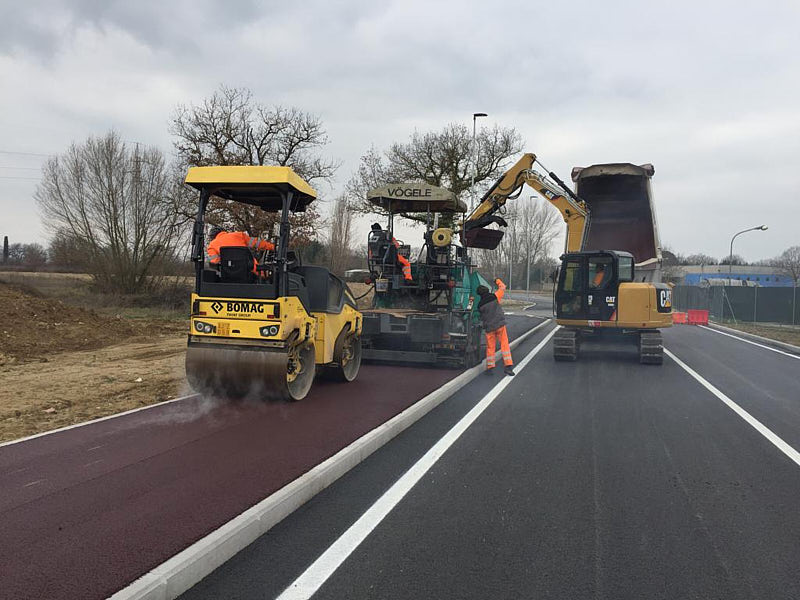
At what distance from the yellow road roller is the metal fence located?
28623mm

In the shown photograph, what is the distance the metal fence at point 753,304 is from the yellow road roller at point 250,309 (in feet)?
93.9

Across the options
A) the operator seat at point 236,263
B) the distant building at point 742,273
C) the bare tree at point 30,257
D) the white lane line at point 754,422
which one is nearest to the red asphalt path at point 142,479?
the operator seat at point 236,263

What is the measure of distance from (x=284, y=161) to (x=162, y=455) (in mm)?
23258

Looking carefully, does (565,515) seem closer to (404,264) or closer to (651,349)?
(404,264)

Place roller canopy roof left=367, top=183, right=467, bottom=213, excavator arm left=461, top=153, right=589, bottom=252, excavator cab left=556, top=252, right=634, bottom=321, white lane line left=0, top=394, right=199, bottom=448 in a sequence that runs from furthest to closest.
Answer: excavator arm left=461, top=153, right=589, bottom=252
excavator cab left=556, top=252, right=634, bottom=321
roller canopy roof left=367, top=183, right=467, bottom=213
white lane line left=0, top=394, right=199, bottom=448

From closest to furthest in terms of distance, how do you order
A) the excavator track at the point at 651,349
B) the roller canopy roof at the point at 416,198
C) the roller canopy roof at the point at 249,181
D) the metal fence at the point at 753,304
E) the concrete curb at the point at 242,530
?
the concrete curb at the point at 242,530, the roller canopy roof at the point at 249,181, the roller canopy roof at the point at 416,198, the excavator track at the point at 651,349, the metal fence at the point at 753,304

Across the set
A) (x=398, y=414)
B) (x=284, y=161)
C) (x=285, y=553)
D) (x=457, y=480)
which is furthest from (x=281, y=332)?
(x=284, y=161)

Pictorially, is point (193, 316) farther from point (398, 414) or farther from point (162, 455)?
point (398, 414)

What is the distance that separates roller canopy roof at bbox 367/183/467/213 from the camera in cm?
1110

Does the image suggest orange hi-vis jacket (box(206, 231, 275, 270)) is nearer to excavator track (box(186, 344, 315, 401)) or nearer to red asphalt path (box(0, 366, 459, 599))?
excavator track (box(186, 344, 315, 401))

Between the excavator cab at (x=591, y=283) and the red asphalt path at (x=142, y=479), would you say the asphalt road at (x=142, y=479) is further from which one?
the excavator cab at (x=591, y=283)

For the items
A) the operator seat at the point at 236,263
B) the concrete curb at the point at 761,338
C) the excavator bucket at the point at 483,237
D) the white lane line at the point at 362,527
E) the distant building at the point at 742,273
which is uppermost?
the distant building at the point at 742,273

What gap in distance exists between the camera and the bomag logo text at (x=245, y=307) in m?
6.96

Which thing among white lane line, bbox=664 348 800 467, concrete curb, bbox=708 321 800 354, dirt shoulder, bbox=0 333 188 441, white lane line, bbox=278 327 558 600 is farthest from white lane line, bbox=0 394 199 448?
concrete curb, bbox=708 321 800 354
